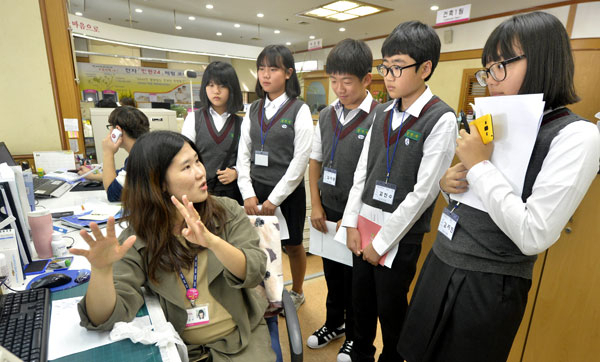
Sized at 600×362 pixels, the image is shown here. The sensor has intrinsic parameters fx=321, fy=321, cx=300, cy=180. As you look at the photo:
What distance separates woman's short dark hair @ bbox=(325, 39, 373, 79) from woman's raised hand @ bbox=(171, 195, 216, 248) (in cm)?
104

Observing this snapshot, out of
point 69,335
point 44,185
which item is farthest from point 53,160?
point 69,335

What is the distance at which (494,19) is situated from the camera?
6.33 metres

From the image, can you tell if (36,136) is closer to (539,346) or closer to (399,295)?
(399,295)

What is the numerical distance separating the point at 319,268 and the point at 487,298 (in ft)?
6.52

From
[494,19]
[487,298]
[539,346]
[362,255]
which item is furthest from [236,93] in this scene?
[494,19]

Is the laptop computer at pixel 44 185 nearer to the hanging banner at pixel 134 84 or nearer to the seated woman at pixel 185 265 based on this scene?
the hanging banner at pixel 134 84

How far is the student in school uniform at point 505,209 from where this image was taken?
77cm

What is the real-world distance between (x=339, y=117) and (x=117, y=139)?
144cm

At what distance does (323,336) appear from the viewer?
1.96 metres

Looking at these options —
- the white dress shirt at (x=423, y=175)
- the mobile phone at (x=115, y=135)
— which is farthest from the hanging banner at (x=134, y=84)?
the white dress shirt at (x=423, y=175)

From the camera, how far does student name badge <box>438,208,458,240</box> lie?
1.01 meters

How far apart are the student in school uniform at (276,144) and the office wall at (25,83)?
1.93 m

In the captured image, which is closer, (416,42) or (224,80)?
(416,42)

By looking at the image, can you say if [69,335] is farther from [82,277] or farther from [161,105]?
[161,105]
